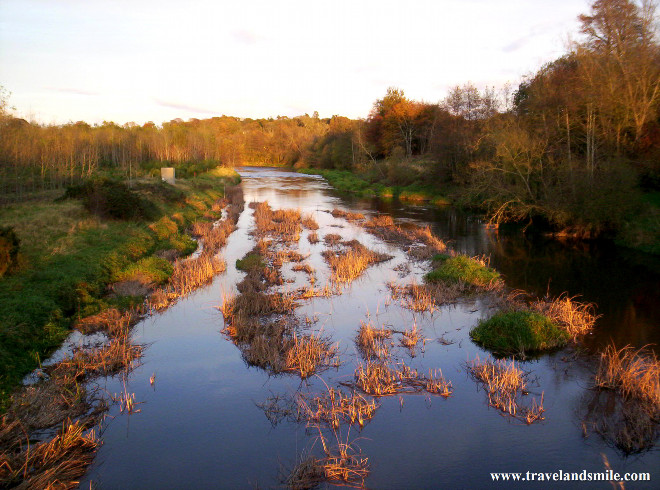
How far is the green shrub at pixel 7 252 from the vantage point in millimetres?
12320

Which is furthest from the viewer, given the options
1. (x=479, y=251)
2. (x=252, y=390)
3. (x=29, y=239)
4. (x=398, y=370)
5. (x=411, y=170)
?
(x=411, y=170)

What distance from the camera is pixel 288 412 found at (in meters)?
8.37

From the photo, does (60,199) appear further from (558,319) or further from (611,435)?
(611,435)

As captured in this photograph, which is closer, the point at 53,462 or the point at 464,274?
the point at 53,462

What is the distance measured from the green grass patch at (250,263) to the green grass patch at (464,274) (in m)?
6.46

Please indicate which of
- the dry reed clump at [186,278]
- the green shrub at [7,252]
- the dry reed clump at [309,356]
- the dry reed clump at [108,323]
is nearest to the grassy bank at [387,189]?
the dry reed clump at [186,278]

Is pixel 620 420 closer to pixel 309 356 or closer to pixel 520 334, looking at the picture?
pixel 520 334

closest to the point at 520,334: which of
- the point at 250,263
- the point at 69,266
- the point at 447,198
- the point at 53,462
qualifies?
the point at 53,462

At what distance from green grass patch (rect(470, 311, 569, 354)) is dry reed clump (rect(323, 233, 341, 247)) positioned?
39.4 feet

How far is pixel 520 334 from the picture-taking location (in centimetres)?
1101

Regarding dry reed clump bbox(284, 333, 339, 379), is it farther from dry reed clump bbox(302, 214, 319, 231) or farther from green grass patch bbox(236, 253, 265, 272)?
dry reed clump bbox(302, 214, 319, 231)

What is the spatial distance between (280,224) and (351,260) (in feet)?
33.6

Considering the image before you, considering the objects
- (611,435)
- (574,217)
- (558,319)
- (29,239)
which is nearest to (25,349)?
(29,239)

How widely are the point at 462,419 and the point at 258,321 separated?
19.9ft
